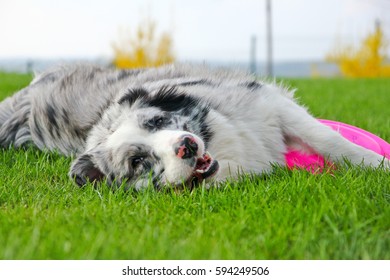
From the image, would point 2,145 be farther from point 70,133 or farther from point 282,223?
point 282,223

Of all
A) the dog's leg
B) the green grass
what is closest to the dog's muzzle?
the green grass

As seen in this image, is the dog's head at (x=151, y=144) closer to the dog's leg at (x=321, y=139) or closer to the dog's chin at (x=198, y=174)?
the dog's chin at (x=198, y=174)

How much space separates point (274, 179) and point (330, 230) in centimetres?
92

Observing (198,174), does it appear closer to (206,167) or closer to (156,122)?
(206,167)

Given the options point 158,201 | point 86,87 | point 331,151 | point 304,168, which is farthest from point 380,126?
point 158,201

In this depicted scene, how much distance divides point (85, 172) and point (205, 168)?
2.57 ft

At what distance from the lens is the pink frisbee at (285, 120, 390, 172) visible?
3536 millimetres

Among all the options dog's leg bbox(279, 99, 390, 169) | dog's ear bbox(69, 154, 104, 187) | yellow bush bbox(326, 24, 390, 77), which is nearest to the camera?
dog's ear bbox(69, 154, 104, 187)

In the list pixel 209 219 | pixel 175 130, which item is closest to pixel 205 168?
pixel 175 130

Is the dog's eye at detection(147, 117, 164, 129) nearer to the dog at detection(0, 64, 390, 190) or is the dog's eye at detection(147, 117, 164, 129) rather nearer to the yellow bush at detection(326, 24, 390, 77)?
the dog at detection(0, 64, 390, 190)

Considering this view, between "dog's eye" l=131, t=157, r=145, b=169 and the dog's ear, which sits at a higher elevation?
"dog's eye" l=131, t=157, r=145, b=169

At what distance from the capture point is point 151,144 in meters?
3.17

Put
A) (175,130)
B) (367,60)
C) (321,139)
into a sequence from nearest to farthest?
(175,130) → (321,139) → (367,60)

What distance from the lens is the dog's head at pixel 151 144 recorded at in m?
3.07
